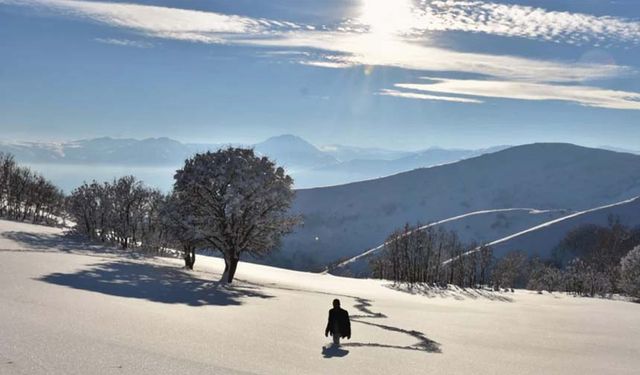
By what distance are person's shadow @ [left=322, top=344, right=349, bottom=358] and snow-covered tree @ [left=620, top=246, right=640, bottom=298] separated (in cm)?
9463

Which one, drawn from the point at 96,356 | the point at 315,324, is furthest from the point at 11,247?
the point at 96,356

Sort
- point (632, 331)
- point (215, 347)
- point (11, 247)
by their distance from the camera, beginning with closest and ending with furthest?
point (215, 347), point (632, 331), point (11, 247)

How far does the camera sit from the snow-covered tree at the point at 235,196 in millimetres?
44594

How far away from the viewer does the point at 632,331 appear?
34.1m

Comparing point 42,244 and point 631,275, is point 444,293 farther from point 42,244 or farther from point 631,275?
point 631,275

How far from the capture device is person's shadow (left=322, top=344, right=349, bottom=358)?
17498 mm

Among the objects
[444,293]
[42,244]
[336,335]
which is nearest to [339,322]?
[336,335]

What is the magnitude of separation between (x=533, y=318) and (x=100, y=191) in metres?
75.7

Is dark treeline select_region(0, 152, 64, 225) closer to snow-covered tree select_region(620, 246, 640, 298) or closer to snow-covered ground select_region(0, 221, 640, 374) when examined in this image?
snow-covered ground select_region(0, 221, 640, 374)

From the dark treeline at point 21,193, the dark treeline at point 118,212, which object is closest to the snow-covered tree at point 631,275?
the dark treeline at point 118,212

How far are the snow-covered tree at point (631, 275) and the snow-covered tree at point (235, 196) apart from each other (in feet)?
261

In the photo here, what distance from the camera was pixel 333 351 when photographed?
18.2 meters

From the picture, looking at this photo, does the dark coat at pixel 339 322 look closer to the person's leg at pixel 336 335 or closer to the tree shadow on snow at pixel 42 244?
the person's leg at pixel 336 335

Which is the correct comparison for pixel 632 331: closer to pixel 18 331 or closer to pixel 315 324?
pixel 315 324
